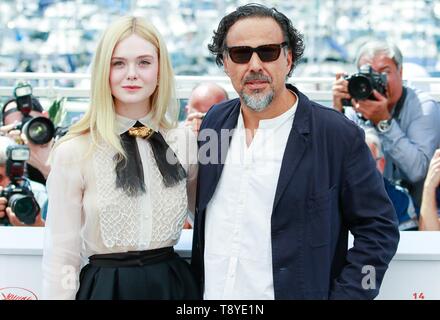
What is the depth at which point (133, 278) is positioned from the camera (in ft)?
5.92

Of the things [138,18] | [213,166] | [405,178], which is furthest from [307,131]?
[405,178]

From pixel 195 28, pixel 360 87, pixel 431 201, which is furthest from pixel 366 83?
pixel 195 28

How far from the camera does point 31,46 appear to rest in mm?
12305

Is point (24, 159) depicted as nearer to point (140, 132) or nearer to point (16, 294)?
point (16, 294)

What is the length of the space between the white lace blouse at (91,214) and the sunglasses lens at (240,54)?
1.24 ft

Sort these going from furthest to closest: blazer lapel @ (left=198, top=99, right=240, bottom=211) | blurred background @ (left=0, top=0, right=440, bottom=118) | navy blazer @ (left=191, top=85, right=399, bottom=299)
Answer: blurred background @ (left=0, top=0, right=440, bottom=118)
blazer lapel @ (left=198, top=99, right=240, bottom=211)
navy blazer @ (left=191, top=85, right=399, bottom=299)

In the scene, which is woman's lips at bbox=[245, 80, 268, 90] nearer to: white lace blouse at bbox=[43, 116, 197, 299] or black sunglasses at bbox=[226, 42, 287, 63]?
black sunglasses at bbox=[226, 42, 287, 63]

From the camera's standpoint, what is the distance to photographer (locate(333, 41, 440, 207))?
11.0ft

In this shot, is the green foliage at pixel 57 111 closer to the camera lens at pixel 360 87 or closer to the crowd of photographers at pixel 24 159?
the crowd of photographers at pixel 24 159

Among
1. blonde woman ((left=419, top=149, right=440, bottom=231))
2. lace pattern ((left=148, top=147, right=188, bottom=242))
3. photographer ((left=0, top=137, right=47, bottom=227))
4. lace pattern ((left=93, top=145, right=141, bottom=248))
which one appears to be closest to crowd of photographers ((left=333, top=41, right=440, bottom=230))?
blonde woman ((left=419, top=149, right=440, bottom=231))

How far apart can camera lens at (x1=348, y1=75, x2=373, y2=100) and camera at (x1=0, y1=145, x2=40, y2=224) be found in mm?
1550
